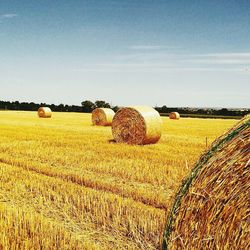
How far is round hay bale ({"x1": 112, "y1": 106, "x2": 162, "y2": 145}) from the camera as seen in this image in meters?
13.7

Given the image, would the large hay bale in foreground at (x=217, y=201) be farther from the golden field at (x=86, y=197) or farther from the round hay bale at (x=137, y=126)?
the round hay bale at (x=137, y=126)

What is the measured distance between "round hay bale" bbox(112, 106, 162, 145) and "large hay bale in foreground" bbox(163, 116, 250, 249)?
9.42 metres

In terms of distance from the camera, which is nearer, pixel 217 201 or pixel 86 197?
pixel 217 201

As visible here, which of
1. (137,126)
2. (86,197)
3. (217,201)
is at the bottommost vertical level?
(86,197)

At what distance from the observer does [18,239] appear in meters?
4.75

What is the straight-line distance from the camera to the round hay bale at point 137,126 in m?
13.7

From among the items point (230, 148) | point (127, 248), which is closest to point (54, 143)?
point (127, 248)

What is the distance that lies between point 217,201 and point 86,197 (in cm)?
288

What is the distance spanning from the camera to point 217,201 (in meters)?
4.02

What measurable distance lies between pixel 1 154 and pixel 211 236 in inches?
322

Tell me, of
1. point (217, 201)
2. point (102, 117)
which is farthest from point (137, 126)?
point (217, 201)

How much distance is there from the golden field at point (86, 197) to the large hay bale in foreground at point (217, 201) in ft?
0.83

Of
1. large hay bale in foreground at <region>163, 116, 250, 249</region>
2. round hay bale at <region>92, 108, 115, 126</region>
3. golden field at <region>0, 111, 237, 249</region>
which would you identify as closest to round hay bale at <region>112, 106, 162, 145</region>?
golden field at <region>0, 111, 237, 249</region>

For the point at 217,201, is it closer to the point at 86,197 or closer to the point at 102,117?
the point at 86,197
